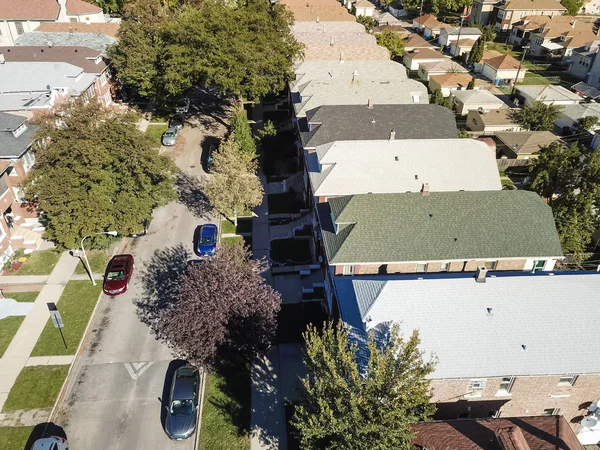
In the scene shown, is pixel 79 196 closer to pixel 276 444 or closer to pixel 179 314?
pixel 179 314

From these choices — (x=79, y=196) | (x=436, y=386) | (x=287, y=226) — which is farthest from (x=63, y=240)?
(x=436, y=386)

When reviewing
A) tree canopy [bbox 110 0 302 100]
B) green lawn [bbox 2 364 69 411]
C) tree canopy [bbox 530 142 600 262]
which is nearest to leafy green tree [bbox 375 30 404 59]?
tree canopy [bbox 110 0 302 100]

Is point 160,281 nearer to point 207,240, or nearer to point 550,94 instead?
point 207,240

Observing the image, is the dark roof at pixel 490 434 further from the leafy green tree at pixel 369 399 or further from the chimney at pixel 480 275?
the chimney at pixel 480 275

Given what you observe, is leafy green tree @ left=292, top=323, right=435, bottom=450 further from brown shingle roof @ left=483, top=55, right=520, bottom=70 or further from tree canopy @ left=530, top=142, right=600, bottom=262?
brown shingle roof @ left=483, top=55, right=520, bottom=70

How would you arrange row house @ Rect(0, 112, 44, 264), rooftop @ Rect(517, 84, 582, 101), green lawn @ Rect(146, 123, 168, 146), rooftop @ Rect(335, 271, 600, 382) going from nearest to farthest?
rooftop @ Rect(335, 271, 600, 382) → row house @ Rect(0, 112, 44, 264) → green lawn @ Rect(146, 123, 168, 146) → rooftop @ Rect(517, 84, 582, 101)

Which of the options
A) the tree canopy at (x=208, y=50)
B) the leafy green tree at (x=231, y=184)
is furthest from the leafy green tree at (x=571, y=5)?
the leafy green tree at (x=231, y=184)

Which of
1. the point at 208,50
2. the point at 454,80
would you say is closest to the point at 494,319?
the point at 208,50
